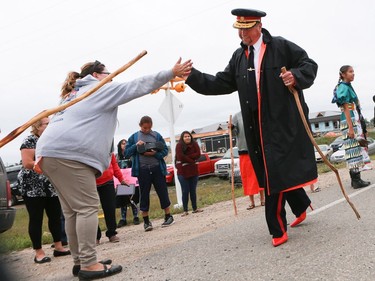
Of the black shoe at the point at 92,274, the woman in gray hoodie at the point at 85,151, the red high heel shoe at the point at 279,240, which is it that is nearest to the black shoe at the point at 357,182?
the red high heel shoe at the point at 279,240

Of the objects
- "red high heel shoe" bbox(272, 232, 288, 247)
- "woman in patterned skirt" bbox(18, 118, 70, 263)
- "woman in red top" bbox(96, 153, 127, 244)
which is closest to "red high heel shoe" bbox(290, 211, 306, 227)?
"red high heel shoe" bbox(272, 232, 288, 247)

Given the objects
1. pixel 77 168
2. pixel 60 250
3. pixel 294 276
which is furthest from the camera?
pixel 60 250

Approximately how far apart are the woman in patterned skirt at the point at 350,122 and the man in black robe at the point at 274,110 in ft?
10.8

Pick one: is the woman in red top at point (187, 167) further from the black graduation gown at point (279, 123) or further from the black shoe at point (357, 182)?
the black graduation gown at point (279, 123)

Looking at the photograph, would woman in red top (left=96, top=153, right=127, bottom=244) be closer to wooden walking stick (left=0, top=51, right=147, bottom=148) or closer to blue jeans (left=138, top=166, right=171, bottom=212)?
blue jeans (left=138, top=166, right=171, bottom=212)

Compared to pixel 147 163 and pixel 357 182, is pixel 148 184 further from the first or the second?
pixel 357 182

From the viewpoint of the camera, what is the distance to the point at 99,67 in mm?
4133

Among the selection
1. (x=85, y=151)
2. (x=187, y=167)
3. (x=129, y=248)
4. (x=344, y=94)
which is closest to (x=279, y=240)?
(x=85, y=151)

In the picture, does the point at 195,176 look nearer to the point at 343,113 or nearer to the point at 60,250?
the point at 343,113

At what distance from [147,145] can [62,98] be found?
271 cm

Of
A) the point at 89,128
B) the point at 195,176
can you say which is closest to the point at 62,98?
the point at 89,128

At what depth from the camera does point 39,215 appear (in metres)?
5.17

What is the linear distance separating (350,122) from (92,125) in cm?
490

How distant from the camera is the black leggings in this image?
509 centimetres
